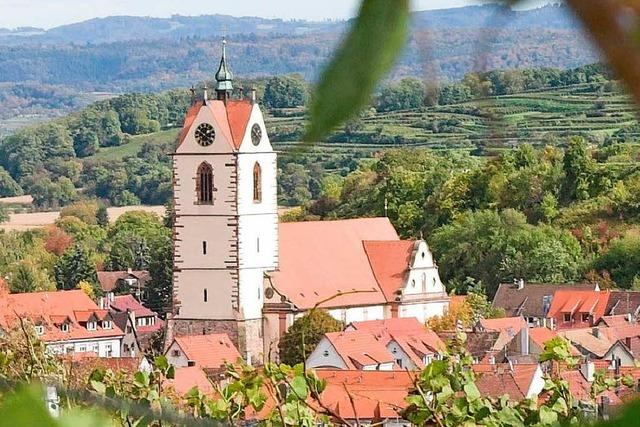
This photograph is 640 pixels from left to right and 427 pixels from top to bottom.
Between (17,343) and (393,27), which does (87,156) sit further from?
(17,343)

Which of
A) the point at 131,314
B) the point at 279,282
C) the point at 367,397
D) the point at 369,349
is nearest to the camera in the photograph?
the point at 367,397

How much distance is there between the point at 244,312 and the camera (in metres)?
11.9

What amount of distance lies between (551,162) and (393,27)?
2.1 inches

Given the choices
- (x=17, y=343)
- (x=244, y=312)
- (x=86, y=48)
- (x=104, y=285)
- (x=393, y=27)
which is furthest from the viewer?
(x=104, y=285)

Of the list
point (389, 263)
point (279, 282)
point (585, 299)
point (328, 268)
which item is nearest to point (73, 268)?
point (279, 282)

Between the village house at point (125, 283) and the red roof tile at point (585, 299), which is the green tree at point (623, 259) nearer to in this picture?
the red roof tile at point (585, 299)

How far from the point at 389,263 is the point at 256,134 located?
39.6 feet

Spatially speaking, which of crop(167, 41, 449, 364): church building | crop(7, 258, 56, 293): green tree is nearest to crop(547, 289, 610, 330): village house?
crop(167, 41, 449, 364): church building

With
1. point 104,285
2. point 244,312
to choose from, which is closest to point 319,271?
point 244,312

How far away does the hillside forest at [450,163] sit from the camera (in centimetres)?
16

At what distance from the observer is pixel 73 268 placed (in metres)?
12.1

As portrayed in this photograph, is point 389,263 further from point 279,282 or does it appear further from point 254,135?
point 254,135

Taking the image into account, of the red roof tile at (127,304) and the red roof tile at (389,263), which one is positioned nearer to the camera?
the red roof tile at (389,263)

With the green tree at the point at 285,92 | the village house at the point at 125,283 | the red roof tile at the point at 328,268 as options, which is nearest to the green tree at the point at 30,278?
the village house at the point at 125,283
